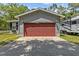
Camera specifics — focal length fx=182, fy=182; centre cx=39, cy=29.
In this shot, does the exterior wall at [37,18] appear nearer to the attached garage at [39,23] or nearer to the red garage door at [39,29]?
the attached garage at [39,23]

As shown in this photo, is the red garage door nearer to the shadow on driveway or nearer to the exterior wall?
the exterior wall

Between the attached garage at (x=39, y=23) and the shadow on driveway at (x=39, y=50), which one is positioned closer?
the shadow on driveway at (x=39, y=50)

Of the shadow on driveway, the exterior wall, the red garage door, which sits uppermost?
the exterior wall

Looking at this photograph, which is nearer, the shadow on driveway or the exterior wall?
the shadow on driveway

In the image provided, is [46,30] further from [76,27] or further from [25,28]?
[76,27]

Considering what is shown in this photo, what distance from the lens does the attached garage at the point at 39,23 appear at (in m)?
24.5

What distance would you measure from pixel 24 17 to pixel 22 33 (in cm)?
220

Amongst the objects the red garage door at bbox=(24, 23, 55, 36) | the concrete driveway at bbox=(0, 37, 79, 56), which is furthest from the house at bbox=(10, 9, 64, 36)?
the concrete driveway at bbox=(0, 37, 79, 56)

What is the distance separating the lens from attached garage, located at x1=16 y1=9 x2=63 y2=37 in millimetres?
24531

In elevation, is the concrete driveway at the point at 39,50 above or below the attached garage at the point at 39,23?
below

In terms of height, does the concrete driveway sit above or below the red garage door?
below

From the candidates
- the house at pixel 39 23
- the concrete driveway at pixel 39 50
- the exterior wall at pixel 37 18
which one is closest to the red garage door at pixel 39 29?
the house at pixel 39 23

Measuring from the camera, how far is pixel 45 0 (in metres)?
12.8

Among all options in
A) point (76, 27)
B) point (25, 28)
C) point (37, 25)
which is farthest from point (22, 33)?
point (76, 27)
